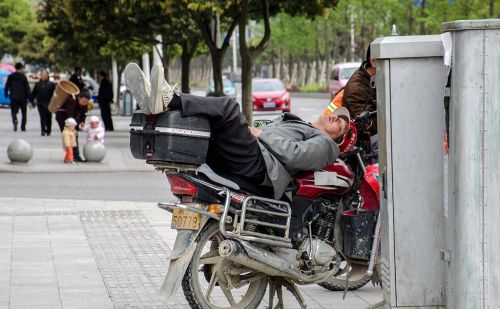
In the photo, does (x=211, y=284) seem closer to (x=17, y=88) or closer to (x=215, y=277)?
(x=215, y=277)

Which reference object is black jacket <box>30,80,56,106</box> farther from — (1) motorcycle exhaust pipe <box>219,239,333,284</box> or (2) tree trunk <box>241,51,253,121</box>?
(1) motorcycle exhaust pipe <box>219,239,333,284</box>

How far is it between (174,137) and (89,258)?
11.4ft

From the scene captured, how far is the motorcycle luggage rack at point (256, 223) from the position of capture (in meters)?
6.91

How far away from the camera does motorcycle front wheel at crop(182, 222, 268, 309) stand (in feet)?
22.6

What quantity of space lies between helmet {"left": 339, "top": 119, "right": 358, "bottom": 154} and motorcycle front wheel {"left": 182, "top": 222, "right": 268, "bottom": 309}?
1.00m

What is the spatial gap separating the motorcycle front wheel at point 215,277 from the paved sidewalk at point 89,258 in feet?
2.11

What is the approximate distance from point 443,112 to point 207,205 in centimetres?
149

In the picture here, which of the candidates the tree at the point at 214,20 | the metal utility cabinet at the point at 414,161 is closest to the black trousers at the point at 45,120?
the tree at the point at 214,20

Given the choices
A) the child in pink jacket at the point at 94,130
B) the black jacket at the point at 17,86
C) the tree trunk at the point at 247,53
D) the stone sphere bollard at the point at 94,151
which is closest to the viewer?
the stone sphere bollard at the point at 94,151

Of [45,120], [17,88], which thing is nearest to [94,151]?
[45,120]

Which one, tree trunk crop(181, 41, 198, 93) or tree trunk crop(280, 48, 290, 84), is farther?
tree trunk crop(280, 48, 290, 84)

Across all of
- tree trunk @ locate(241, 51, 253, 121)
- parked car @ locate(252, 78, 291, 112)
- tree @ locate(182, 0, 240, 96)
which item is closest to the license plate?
tree @ locate(182, 0, 240, 96)

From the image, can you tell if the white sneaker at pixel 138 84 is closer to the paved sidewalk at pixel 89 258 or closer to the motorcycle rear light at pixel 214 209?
the motorcycle rear light at pixel 214 209

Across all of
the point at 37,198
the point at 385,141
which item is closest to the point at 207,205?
the point at 385,141
